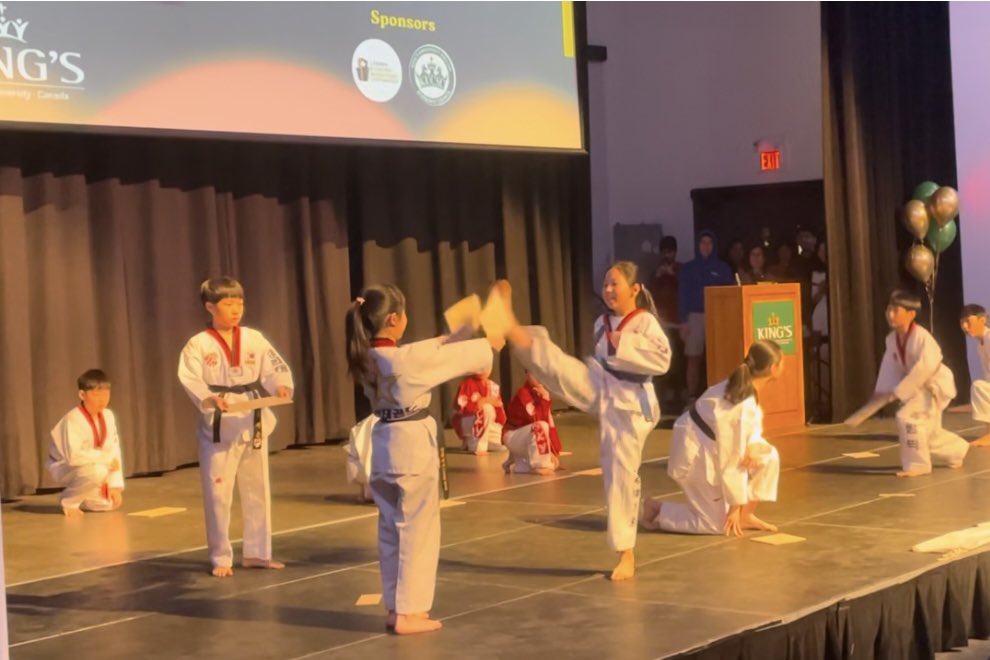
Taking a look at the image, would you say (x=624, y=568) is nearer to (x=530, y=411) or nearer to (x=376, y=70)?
(x=530, y=411)

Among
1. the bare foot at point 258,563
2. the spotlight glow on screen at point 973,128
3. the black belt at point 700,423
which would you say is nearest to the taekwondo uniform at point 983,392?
the spotlight glow on screen at point 973,128

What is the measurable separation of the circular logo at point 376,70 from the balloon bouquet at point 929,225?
431 centimetres

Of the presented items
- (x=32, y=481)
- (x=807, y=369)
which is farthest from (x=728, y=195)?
(x=32, y=481)

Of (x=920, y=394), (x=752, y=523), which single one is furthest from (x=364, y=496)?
(x=920, y=394)

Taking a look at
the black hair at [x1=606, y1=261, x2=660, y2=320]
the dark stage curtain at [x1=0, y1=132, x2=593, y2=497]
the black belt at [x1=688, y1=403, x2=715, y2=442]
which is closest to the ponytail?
the black belt at [x1=688, y1=403, x2=715, y2=442]

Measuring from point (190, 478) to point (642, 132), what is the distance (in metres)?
6.24

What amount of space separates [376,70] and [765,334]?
3.24m

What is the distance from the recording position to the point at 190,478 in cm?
884

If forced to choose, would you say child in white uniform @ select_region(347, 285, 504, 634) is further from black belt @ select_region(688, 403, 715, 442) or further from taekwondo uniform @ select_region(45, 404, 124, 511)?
taekwondo uniform @ select_region(45, 404, 124, 511)

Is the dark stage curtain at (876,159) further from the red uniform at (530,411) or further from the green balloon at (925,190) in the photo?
the red uniform at (530,411)

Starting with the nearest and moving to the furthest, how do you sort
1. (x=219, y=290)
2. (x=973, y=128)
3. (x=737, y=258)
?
(x=219, y=290)
(x=973, y=128)
(x=737, y=258)

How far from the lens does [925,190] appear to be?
36.6 feet

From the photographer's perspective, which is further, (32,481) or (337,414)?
(337,414)

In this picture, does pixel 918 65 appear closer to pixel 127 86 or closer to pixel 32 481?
pixel 127 86
